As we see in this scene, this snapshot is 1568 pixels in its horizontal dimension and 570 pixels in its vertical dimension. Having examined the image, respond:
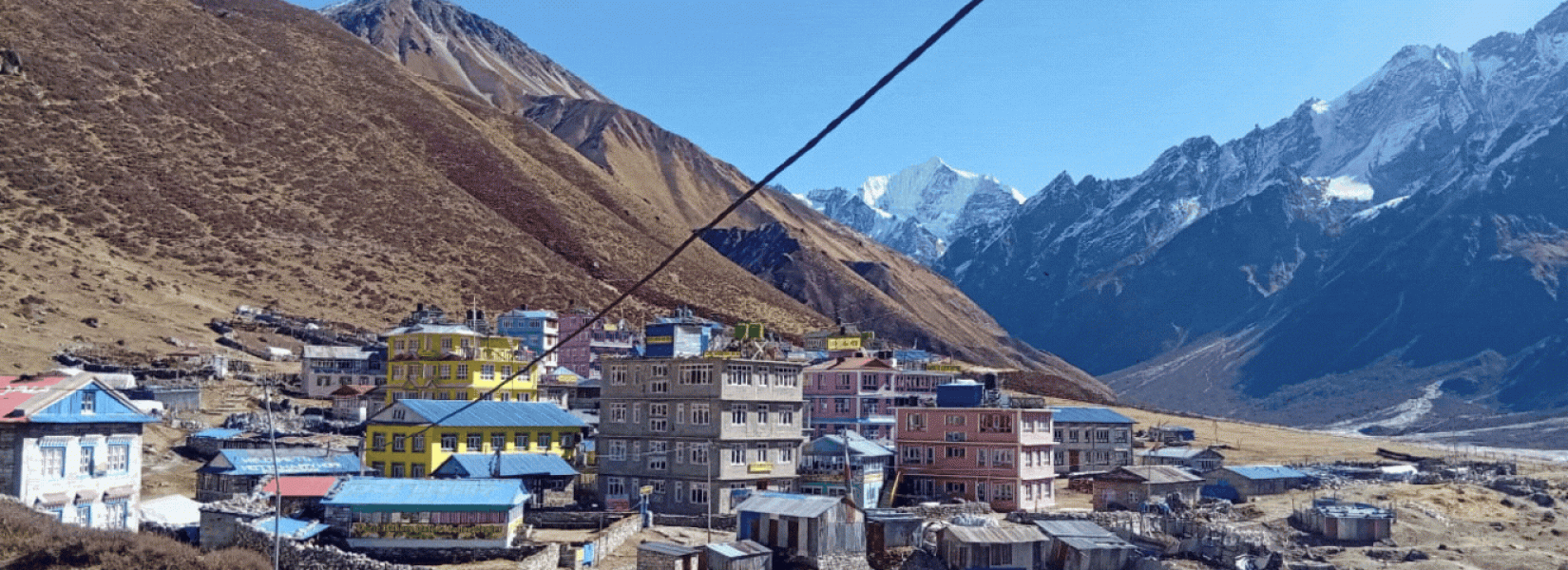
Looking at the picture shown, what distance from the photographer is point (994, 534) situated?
51.7 meters

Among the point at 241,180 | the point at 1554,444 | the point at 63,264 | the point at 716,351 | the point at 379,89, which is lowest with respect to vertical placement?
the point at 1554,444

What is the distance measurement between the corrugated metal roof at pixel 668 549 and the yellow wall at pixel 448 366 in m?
35.5

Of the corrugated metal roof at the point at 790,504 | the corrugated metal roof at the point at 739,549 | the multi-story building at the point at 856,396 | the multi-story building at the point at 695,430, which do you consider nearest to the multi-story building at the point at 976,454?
the multi-story building at the point at 695,430

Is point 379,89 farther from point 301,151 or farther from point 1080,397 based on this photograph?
point 1080,397

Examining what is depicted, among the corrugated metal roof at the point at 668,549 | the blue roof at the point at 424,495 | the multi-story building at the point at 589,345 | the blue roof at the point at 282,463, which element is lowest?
the corrugated metal roof at the point at 668,549

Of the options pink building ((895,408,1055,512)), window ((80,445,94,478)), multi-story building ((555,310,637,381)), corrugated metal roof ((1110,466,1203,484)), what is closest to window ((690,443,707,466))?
pink building ((895,408,1055,512))

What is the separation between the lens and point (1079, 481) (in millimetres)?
81375

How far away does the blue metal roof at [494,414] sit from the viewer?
204ft

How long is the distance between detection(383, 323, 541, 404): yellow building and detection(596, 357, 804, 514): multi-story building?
18.3m

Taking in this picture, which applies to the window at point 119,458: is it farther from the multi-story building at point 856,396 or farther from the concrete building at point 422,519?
the multi-story building at point 856,396

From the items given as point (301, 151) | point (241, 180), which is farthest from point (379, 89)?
point (241, 180)

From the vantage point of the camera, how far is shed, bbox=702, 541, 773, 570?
46031mm

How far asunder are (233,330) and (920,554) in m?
70.2

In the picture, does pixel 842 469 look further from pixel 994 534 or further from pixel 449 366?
pixel 449 366
